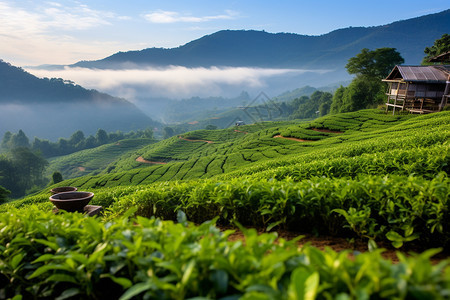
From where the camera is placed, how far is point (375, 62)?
40.8 metres

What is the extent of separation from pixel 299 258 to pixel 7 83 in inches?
6380

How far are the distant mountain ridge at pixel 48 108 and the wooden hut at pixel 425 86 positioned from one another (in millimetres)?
131015

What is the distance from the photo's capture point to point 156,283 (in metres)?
1.25

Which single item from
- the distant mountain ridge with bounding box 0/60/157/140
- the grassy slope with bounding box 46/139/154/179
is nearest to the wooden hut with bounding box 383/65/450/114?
the grassy slope with bounding box 46/139/154/179

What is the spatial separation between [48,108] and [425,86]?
148 meters

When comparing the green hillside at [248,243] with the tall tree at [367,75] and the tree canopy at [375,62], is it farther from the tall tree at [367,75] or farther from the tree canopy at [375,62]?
the tree canopy at [375,62]

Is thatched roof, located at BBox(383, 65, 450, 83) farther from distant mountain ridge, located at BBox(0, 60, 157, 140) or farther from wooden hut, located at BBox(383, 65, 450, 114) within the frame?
distant mountain ridge, located at BBox(0, 60, 157, 140)

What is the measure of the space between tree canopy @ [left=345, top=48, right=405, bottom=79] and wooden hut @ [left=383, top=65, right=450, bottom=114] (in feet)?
66.9

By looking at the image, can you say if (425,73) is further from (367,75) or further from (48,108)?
(48,108)

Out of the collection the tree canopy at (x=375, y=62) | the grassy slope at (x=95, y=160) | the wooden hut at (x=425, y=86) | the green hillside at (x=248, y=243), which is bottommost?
the grassy slope at (x=95, y=160)

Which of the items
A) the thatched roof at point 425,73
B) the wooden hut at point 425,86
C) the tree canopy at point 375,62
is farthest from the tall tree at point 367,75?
the thatched roof at point 425,73

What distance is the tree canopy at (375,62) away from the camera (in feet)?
130

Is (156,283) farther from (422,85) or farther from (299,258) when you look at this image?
(422,85)

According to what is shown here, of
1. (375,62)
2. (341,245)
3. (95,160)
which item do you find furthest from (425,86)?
(95,160)
